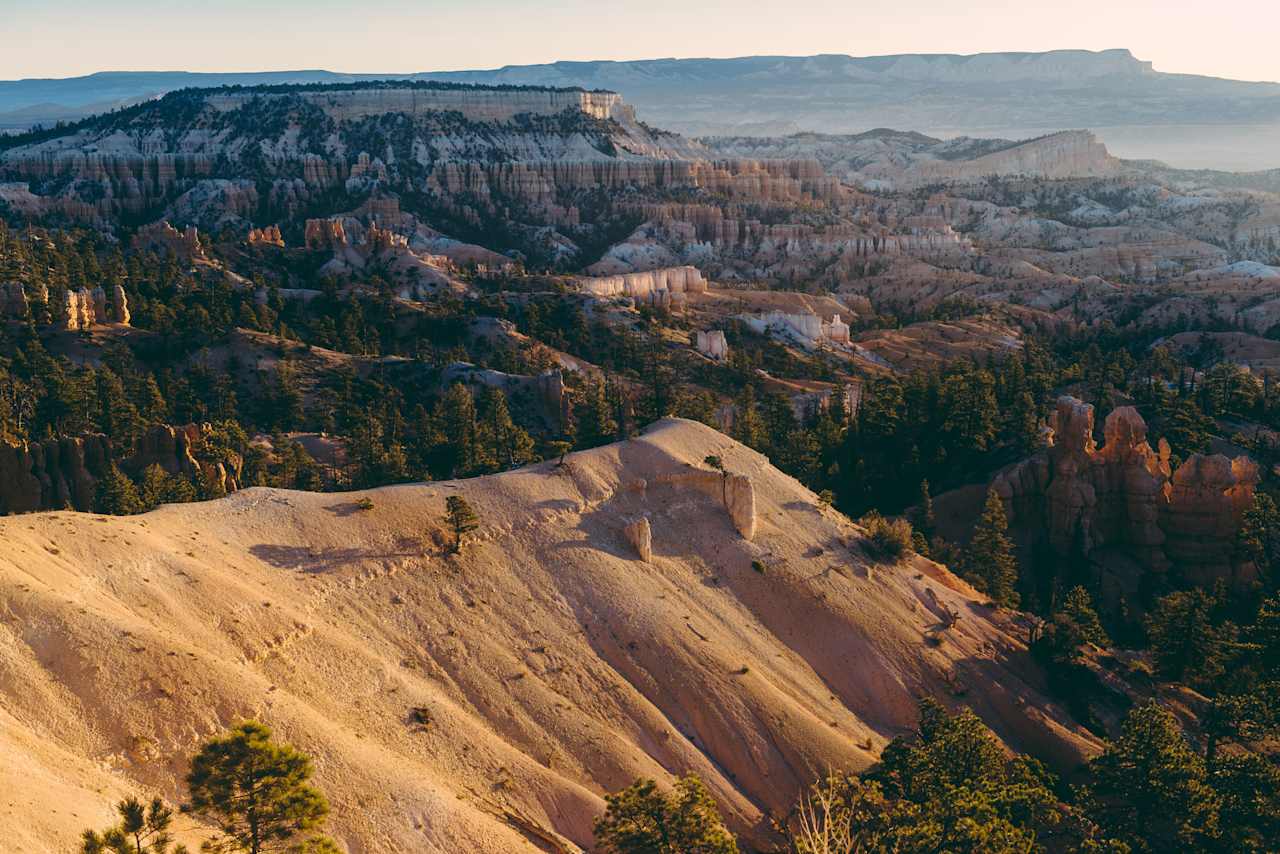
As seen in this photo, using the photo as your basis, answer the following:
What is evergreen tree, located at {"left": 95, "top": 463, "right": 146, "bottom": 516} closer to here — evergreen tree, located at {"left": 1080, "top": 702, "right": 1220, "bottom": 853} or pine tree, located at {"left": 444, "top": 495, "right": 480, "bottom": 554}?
pine tree, located at {"left": 444, "top": 495, "right": 480, "bottom": 554}

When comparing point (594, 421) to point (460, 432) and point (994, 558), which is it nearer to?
point (460, 432)

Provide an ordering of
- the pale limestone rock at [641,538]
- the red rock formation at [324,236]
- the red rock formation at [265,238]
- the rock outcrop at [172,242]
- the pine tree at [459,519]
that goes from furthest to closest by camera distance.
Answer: the red rock formation at [324,236]
the red rock formation at [265,238]
the rock outcrop at [172,242]
the pale limestone rock at [641,538]
the pine tree at [459,519]

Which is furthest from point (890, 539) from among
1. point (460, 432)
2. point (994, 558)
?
point (460, 432)

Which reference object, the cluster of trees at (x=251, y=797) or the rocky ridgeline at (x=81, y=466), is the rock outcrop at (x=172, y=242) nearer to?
the rocky ridgeline at (x=81, y=466)

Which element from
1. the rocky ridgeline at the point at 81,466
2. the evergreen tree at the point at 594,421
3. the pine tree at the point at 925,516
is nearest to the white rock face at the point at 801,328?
the evergreen tree at the point at 594,421

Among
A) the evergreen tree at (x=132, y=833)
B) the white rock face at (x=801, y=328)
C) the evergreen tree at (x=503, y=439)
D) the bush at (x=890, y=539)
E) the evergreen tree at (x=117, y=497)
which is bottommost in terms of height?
the white rock face at (x=801, y=328)
